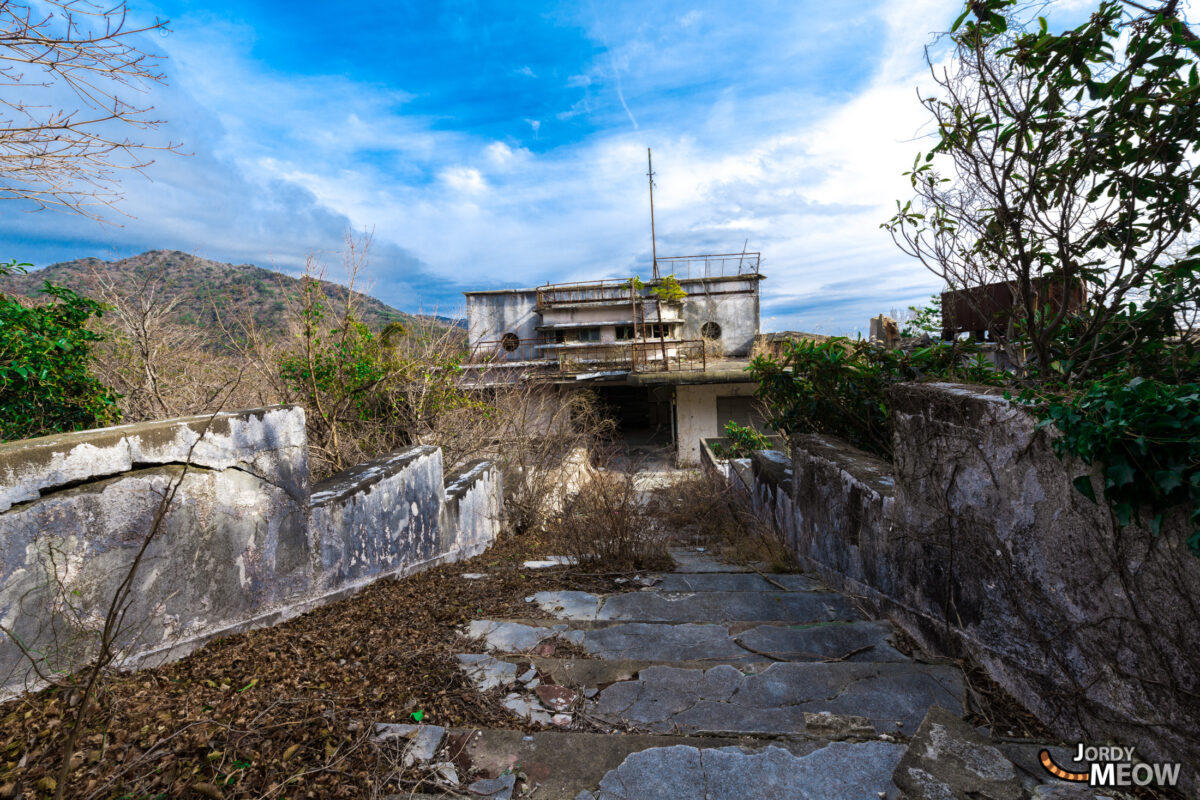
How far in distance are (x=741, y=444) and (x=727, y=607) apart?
806 centimetres

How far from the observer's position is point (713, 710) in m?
2.41

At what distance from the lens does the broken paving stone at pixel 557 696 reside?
248 cm

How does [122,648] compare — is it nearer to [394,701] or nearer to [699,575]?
[394,701]

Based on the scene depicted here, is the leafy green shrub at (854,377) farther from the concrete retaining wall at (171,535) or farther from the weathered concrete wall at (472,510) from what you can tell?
the concrete retaining wall at (171,535)

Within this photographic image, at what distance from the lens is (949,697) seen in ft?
7.98

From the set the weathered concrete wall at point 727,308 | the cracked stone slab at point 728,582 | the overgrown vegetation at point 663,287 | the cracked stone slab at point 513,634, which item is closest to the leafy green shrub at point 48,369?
the cracked stone slab at point 513,634

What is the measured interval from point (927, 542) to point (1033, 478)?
877mm

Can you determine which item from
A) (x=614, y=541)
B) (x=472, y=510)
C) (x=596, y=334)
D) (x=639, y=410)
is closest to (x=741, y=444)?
(x=472, y=510)

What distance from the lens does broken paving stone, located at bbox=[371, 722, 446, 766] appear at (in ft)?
6.58

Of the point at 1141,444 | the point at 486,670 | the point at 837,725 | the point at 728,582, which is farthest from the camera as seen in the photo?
the point at 728,582

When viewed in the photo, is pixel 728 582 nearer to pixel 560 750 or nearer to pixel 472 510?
pixel 472 510

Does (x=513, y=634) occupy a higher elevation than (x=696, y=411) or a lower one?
lower

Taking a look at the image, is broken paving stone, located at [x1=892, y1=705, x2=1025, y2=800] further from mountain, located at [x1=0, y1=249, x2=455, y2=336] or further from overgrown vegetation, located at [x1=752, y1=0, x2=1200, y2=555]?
mountain, located at [x1=0, y1=249, x2=455, y2=336]

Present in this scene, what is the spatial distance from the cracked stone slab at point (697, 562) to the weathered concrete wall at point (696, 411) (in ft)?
36.0
